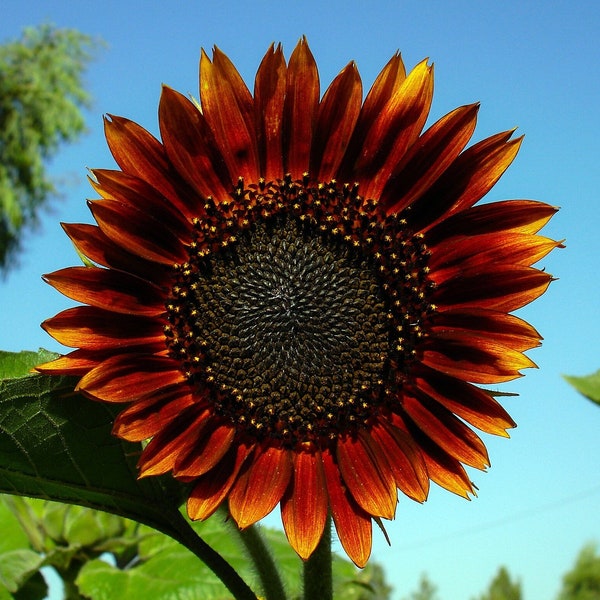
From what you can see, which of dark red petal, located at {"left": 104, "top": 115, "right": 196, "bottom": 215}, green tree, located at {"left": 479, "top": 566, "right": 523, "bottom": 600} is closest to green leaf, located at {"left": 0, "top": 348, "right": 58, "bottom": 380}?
dark red petal, located at {"left": 104, "top": 115, "right": 196, "bottom": 215}

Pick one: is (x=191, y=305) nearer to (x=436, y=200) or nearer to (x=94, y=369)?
(x=94, y=369)

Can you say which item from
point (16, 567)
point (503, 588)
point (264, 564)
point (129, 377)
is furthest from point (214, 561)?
point (503, 588)

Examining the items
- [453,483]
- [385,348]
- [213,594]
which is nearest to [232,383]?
[385,348]

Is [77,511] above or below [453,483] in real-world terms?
below

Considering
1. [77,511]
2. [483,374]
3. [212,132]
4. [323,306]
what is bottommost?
[77,511]

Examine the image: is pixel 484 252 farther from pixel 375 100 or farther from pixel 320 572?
pixel 320 572

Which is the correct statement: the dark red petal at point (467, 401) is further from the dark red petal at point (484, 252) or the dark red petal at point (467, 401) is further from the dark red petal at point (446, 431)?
the dark red petal at point (484, 252)

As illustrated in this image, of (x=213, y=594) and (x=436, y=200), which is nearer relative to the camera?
(x=436, y=200)
